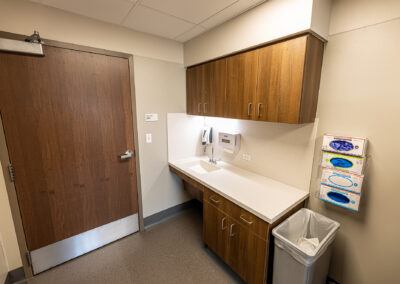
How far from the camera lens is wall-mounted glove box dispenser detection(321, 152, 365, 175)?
1.31 metres

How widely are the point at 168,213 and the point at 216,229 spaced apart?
3.57ft

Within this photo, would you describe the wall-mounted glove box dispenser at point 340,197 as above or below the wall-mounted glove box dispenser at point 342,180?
below

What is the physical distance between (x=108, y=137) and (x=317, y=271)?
2.25 meters

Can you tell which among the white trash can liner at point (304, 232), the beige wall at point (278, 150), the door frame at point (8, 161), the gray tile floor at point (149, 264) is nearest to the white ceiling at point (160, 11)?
the door frame at point (8, 161)

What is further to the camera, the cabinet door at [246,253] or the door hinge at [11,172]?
the door hinge at [11,172]

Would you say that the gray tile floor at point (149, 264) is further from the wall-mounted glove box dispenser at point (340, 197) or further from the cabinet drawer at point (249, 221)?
the wall-mounted glove box dispenser at point (340, 197)

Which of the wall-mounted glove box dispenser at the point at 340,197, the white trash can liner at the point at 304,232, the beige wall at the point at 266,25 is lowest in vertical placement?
the white trash can liner at the point at 304,232

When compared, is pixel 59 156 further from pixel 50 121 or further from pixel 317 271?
pixel 317 271

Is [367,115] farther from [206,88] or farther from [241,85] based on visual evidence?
[206,88]

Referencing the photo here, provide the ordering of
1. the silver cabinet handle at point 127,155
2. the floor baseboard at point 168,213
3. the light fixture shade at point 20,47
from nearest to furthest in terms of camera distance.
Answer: the light fixture shade at point 20,47, the silver cabinet handle at point 127,155, the floor baseboard at point 168,213

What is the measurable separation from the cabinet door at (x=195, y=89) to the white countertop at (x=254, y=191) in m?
0.82

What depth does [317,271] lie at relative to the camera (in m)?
1.29

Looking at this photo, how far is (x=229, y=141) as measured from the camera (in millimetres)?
2270

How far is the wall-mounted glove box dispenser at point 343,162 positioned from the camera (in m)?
1.31
